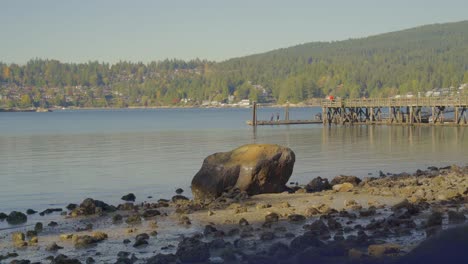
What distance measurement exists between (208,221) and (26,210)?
7729 mm

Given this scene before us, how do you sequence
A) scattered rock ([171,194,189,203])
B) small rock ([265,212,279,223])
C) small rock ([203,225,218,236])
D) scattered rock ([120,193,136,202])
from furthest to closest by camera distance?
scattered rock ([120,193,136,202])
scattered rock ([171,194,189,203])
small rock ([265,212,279,223])
small rock ([203,225,218,236])

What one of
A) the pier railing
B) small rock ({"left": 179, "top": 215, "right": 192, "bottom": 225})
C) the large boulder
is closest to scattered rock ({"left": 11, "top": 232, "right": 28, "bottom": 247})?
small rock ({"left": 179, "top": 215, "right": 192, "bottom": 225})

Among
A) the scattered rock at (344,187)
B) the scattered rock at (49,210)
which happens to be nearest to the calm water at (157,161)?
the scattered rock at (49,210)

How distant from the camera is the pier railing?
70.2 meters

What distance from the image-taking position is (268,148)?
24.7 metres

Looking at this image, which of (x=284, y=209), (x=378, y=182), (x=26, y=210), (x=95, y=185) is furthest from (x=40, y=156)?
(x=284, y=209)

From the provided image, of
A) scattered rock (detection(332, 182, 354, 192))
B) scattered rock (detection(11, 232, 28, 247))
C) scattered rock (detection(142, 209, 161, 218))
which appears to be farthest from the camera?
scattered rock (detection(332, 182, 354, 192))

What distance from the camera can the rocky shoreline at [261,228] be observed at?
47.9ft

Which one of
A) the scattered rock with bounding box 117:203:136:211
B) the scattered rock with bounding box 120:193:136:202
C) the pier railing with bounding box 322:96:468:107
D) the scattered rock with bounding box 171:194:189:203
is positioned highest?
the pier railing with bounding box 322:96:468:107

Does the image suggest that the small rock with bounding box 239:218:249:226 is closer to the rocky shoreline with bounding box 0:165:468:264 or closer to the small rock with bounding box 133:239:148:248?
the rocky shoreline with bounding box 0:165:468:264

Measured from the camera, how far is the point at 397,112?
260 feet

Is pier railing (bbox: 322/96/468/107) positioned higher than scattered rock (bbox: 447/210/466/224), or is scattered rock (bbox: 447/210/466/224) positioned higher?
pier railing (bbox: 322/96/468/107)

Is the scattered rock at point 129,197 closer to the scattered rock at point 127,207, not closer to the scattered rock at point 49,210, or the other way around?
the scattered rock at point 49,210

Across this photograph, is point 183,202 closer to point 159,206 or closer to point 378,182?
point 159,206
